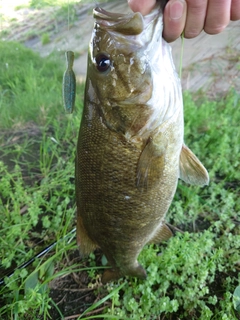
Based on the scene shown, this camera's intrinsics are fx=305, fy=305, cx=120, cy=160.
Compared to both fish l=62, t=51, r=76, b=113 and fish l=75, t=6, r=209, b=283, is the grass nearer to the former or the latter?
fish l=75, t=6, r=209, b=283

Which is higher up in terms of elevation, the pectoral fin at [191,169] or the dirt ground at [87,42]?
the pectoral fin at [191,169]

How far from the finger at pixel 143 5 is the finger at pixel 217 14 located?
192 mm

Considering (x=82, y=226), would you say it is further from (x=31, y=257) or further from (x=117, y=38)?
(x=117, y=38)

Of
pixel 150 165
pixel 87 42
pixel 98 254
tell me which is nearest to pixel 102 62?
pixel 150 165

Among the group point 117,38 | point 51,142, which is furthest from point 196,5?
point 51,142

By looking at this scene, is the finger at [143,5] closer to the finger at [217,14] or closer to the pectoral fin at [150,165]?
the finger at [217,14]

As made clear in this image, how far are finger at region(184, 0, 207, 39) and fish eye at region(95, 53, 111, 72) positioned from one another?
28 centimetres

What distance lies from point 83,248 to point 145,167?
20.0 inches

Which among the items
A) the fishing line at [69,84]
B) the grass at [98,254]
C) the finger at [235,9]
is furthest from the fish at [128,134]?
the grass at [98,254]

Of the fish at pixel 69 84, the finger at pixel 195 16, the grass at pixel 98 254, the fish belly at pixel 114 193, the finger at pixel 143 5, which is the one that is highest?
the finger at pixel 143 5

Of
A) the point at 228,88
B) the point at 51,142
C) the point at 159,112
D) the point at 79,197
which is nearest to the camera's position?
the point at 159,112

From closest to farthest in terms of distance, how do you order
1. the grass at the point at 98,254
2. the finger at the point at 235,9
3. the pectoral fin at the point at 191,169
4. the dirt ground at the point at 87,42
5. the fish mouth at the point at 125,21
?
the fish mouth at the point at 125,21, the finger at the point at 235,9, the pectoral fin at the point at 191,169, the grass at the point at 98,254, the dirt ground at the point at 87,42

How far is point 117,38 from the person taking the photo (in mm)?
968

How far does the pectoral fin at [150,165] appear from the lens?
1.11 metres
